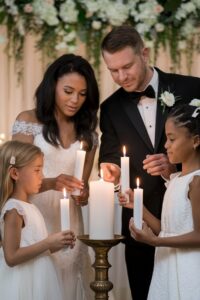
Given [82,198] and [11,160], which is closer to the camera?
[11,160]

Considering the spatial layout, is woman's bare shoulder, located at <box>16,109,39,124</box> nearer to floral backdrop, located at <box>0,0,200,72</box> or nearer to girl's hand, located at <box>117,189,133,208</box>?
girl's hand, located at <box>117,189,133,208</box>

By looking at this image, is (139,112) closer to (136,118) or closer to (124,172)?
(136,118)

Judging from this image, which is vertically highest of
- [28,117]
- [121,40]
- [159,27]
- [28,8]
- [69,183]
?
[28,8]

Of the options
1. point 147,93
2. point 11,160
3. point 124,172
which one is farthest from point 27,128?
point 124,172

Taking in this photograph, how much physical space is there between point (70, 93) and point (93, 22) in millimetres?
1760

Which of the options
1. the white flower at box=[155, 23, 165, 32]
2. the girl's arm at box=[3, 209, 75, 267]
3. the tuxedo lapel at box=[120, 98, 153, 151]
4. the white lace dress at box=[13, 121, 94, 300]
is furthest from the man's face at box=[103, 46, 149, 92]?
the white flower at box=[155, 23, 165, 32]

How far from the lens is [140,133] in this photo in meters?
4.16

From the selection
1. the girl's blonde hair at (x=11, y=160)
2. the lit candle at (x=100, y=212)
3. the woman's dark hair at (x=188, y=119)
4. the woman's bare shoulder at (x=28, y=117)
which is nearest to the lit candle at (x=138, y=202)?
the lit candle at (x=100, y=212)

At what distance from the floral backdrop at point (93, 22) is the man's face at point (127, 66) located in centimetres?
160

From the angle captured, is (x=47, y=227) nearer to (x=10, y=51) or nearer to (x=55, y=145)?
(x=55, y=145)

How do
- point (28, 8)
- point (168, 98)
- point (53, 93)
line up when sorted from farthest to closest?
point (28, 8)
point (53, 93)
point (168, 98)

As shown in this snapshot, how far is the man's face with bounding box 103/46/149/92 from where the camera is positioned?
13.3 ft

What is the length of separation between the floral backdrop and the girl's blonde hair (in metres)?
2.08

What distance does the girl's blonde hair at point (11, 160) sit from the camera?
3760 mm
